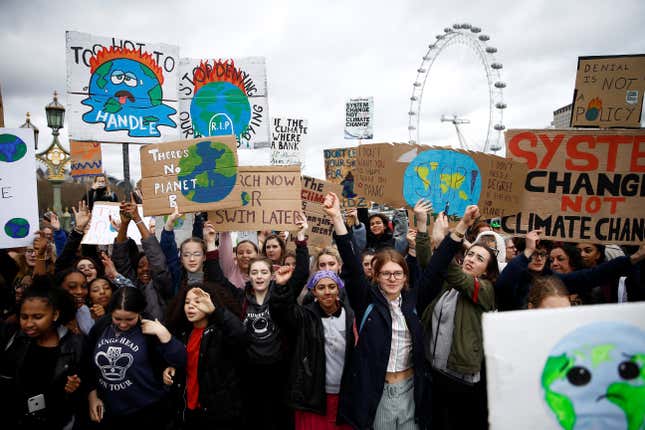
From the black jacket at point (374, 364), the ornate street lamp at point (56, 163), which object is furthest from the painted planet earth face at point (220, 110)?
the ornate street lamp at point (56, 163)

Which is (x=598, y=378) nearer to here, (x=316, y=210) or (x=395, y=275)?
(x=395, y=275)

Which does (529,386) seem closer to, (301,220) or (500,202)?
(500,202)

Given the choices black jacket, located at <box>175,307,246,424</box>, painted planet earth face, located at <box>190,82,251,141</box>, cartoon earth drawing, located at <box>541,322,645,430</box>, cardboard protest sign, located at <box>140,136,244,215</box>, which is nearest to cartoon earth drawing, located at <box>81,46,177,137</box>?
painted planet earth face, located at <box>190,82,251,141</box>

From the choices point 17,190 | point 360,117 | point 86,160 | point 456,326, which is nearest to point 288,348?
point 456,326

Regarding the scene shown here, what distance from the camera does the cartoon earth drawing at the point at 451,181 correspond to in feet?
13.1

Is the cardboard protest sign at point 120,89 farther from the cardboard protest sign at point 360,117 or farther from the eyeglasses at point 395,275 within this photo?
the cardboard protest sign at point 360,117

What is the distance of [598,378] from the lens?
1.56m

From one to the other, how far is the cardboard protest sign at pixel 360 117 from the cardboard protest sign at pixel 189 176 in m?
7.39

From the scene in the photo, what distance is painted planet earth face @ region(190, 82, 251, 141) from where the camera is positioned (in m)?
5.37

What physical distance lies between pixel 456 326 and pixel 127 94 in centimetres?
436

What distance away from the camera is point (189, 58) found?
17.8 feet

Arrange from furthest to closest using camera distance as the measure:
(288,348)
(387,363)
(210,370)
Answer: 1. (288,348)
2. (210,370)
3. (387,363)

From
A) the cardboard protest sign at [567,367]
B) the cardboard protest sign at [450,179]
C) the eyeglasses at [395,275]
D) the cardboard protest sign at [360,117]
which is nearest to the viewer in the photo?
the cardboard protest sign at [567,367]

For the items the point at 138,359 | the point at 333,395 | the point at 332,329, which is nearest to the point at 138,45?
the point at 138,359
